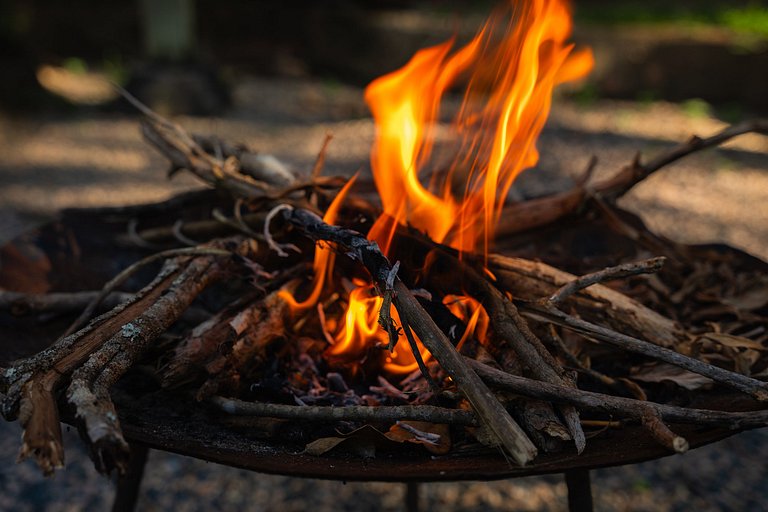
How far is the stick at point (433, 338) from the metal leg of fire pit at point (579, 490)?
38cm

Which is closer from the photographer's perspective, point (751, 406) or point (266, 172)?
point (751, 406)

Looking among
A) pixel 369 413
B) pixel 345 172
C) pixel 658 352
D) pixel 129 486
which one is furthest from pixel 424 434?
pixel 345 172

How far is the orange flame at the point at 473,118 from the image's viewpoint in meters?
1.78

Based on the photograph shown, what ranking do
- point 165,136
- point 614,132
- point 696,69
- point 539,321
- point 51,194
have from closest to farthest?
point 539,321 < point 165,136 < point 51,194 < point 614,132 < point 696,69

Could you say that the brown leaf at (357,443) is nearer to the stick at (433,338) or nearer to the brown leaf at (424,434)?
the brown leaf at (424,434)

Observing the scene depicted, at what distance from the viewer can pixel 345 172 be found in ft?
17.9

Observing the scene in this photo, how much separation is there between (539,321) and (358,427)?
0.47 m

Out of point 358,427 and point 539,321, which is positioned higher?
point 539,321

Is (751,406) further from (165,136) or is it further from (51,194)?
(51,194)

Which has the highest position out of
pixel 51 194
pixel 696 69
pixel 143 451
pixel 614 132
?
pixel 696 69

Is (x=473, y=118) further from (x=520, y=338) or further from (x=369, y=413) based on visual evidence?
(x=369, y=413)

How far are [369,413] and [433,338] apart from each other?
0.62ft

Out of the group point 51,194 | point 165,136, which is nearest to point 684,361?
point 165,136

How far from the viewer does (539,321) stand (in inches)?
61.6
